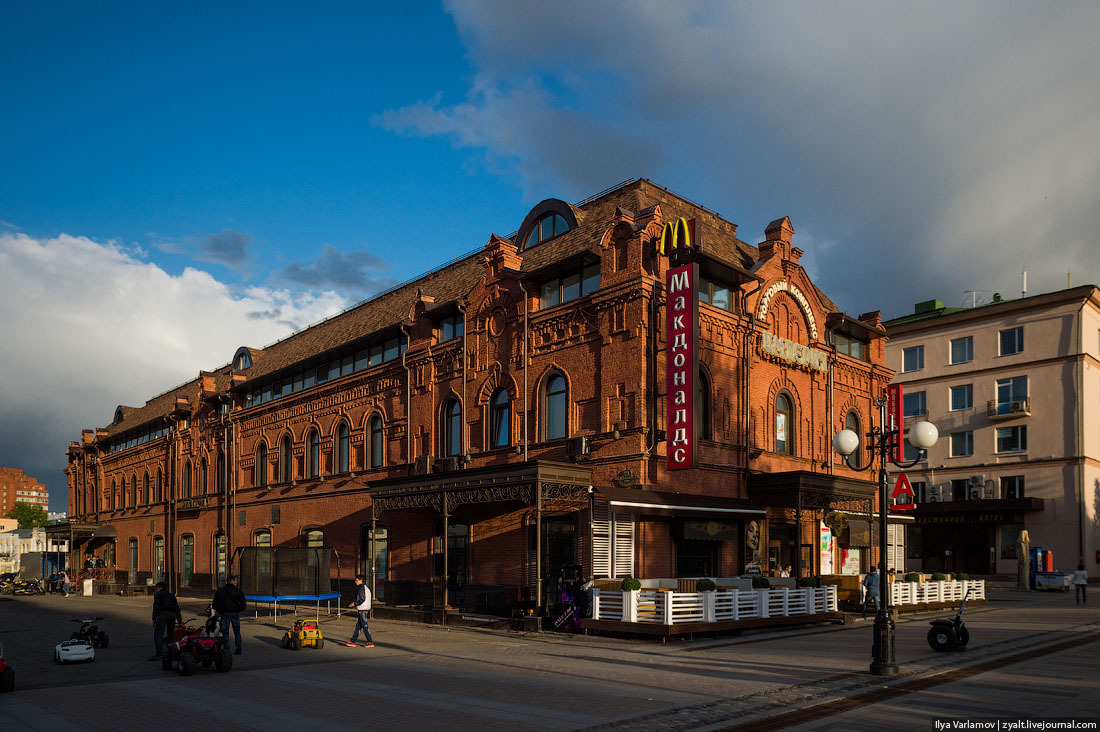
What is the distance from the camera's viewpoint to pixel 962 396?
5422cm

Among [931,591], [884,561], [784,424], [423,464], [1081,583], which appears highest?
[784,424]

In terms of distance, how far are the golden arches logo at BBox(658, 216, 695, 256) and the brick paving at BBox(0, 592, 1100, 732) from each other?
10456 millimetres

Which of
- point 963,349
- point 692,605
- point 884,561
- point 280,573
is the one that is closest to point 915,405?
point 963,349

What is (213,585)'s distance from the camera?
45219 mm

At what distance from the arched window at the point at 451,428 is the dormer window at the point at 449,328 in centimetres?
232

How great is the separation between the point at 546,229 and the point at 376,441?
11.6 metres

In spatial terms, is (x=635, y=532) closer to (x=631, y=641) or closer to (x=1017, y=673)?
(x=631, y=641)

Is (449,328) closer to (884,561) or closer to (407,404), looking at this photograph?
(407,404)

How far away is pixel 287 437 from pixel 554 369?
751 inches

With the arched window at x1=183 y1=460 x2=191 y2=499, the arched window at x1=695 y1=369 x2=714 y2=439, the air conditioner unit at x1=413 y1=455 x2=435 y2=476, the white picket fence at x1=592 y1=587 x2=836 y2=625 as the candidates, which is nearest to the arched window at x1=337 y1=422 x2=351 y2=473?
the air conditioner unit at x1=413 y1=455 x2=435 y2=476

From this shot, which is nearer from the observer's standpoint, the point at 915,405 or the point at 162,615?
the point at 162,615

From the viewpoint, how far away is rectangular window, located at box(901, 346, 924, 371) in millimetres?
56469

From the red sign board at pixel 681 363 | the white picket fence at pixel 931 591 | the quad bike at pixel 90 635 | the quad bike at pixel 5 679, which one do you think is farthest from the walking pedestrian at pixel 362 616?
the white picket fence at pixel 931 591

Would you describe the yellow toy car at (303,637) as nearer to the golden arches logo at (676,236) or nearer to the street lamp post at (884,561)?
the street lamp post at (884,561)
